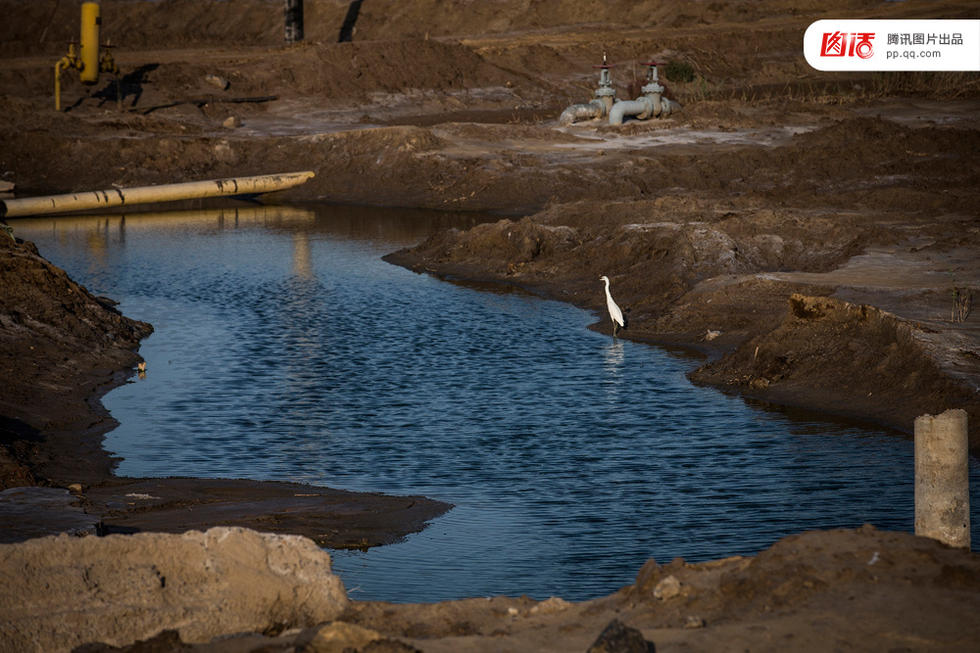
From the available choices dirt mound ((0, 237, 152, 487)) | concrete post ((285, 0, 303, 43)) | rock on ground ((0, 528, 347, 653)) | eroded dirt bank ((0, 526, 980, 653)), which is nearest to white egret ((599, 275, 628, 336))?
dirt mound ((0, 237, 152, 487))

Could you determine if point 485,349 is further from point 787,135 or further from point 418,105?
point 418,105

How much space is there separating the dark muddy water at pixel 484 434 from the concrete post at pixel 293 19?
128ft

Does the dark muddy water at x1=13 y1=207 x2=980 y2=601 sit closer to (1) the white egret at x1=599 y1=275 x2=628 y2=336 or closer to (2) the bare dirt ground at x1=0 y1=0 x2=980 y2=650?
(1) the white egret at x1=599 y1=275 x2=628 y2=336

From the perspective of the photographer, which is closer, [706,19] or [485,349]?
[485,349]

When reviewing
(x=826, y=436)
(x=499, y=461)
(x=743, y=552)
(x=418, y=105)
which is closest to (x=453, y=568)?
(x=743, y=552)

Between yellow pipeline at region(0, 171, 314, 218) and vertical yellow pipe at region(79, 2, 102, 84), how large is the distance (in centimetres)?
1071

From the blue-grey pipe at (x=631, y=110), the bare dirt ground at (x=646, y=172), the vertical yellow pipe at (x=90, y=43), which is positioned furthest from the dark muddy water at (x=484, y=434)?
the vertical yellow pipe at (x=90, y=43)

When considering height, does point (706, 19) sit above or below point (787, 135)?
above

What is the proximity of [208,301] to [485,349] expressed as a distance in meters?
7.10

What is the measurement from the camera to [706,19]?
82000 millimetres

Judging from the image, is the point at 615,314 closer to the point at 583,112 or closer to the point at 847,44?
the point at 583,112

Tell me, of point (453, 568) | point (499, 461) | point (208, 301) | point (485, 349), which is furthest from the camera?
point (208, 301)

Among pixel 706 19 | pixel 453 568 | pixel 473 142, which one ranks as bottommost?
pixel 453 568

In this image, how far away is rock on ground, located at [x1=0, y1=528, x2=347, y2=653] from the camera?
309 inches
